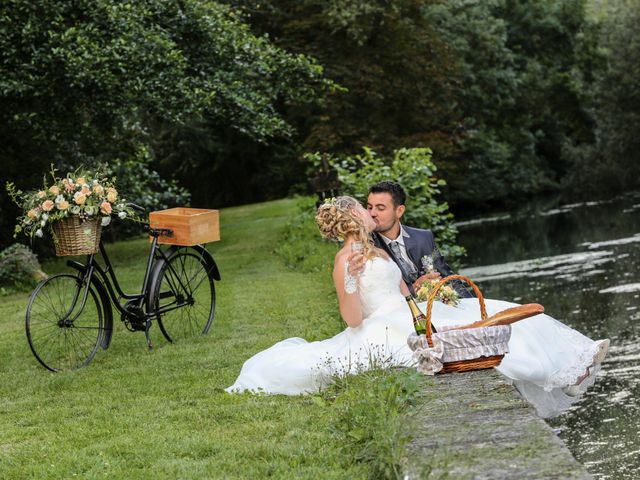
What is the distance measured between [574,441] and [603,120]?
40165mm

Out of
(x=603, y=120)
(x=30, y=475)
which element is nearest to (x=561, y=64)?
(x=603, y=120)

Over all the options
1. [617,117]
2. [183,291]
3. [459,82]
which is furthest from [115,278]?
[617,117]

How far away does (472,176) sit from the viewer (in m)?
43.2

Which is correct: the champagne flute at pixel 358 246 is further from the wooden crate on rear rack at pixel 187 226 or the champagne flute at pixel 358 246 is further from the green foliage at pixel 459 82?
the green foliage at pixel 459 82

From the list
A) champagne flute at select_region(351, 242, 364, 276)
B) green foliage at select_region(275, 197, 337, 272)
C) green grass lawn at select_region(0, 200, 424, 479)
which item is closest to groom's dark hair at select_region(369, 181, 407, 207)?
champagne flute at select_region(351, 242, 364, 276)

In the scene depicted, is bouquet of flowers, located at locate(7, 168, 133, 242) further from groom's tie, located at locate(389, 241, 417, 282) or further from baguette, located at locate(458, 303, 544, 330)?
baguette, located at locate(458, 303, 544, 330)

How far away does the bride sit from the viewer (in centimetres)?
707

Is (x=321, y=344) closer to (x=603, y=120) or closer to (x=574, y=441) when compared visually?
(x=574, y=441)

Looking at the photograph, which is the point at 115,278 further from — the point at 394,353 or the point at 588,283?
the point at 588,283

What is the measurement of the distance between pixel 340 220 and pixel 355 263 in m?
0.32

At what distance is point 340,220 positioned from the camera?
7.53m

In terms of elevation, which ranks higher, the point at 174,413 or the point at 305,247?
the point at 174,413

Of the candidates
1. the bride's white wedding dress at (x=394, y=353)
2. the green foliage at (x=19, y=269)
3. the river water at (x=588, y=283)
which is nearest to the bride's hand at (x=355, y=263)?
the bride's white wedding dress at (x=394, y=353)

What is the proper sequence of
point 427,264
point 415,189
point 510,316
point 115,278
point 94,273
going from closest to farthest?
1. point 510,316
2. point 427,264
3. point 94,273
4. point 115,278
5. point 415,189
